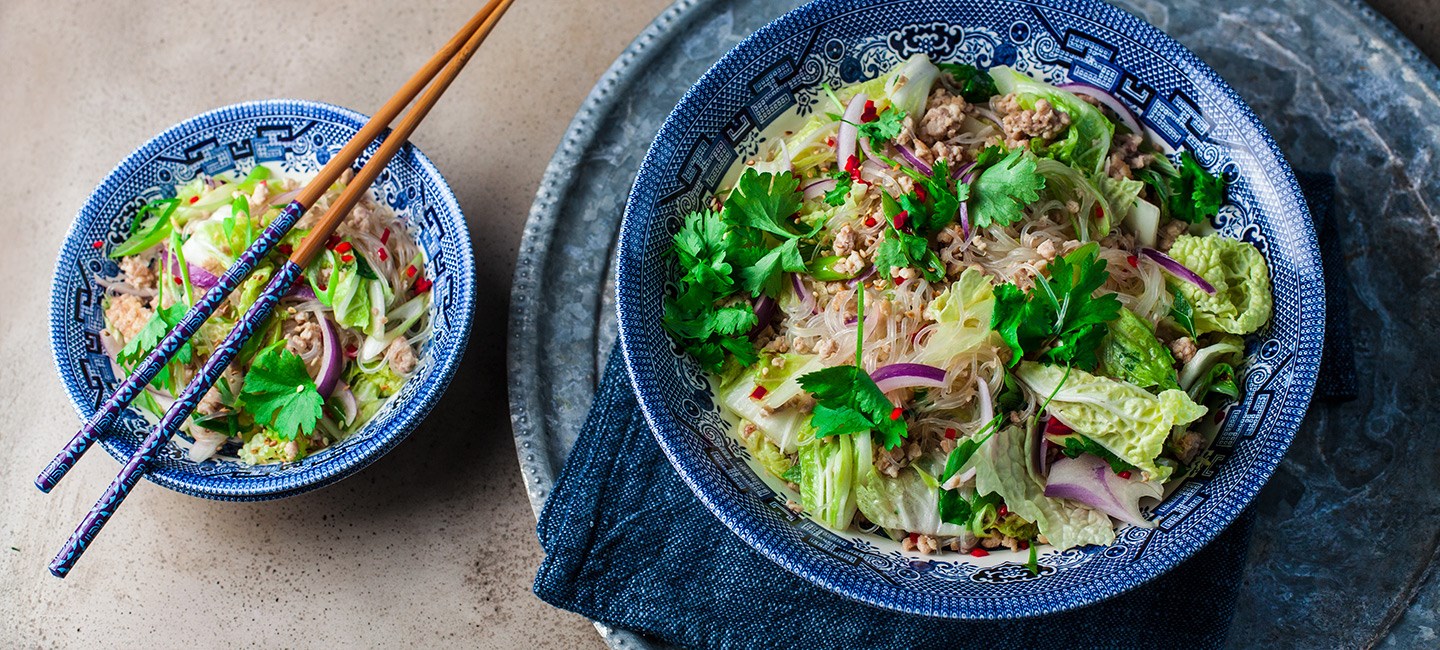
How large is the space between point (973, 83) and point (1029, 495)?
1.33 m

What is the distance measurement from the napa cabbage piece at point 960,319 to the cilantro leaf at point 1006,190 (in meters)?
0.17

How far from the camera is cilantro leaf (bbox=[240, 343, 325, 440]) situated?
338 centimetres

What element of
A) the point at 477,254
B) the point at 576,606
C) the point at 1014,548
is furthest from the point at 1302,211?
the point at 477,254

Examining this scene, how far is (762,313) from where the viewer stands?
3.03 meters

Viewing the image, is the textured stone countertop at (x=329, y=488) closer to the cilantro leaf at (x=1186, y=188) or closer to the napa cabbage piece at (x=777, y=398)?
the napa cabbage piece at (x=777, y=398)

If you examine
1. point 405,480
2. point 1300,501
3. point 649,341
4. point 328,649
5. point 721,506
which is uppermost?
point 649,341

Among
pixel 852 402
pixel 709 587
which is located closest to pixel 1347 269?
pixel 852 402

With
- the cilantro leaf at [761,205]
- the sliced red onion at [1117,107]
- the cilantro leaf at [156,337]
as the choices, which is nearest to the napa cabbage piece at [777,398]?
the cilantro leaf at [761,205]

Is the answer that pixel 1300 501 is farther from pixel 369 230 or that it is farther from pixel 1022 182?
pixel 369 230

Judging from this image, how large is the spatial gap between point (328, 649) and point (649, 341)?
1.89 m

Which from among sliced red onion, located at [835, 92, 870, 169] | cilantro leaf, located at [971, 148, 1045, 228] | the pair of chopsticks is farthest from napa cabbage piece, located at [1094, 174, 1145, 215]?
the pair of chopsticks

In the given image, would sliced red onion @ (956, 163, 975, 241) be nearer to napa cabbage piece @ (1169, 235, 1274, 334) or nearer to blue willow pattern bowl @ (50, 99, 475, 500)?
napa cabbage piece @ (1169, 235, 1274, 334)

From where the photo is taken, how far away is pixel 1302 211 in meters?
2.94

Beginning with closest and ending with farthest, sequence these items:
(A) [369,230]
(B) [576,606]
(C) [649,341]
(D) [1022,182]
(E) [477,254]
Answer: (D) [1022,182] < (C) [649,341] < (B) [576,606] < (A) [369,230] < (E) [477,254]
